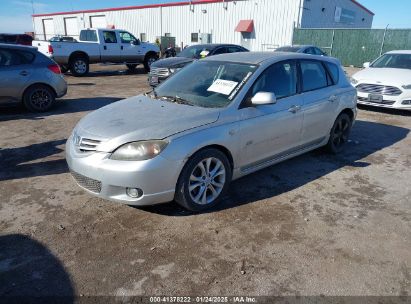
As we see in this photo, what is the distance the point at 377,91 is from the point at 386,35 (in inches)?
659

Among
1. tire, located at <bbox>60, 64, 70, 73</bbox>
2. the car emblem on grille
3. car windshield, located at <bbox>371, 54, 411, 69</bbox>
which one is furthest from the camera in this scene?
tire, located at <bbox>60, 64, 70, 73</bbox>

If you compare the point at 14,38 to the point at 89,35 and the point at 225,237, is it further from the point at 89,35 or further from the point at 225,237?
the point at 225,237

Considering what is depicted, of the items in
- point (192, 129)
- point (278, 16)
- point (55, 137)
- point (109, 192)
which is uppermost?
point (278, 16)

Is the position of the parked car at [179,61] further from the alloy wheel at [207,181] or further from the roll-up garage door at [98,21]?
the roll-up garage door at [98,21]

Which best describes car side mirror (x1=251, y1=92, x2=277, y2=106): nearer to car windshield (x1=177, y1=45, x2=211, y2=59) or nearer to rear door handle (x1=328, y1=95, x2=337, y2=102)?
rear door handle (x1=328, y1=95, x2=337, y2=102)

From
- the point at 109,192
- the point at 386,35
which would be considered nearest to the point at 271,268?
the point at 109,192

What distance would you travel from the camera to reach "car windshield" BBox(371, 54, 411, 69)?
945 cm

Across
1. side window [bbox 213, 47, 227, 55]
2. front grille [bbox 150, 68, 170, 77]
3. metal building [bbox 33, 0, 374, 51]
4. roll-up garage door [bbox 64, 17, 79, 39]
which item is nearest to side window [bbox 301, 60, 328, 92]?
front grille [bbox 150, 68, 170, 77]

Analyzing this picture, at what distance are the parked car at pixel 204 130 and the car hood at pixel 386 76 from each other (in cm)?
425

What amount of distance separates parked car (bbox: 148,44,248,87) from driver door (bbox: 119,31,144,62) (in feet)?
16.2

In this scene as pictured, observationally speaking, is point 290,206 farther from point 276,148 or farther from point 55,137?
point 55,137

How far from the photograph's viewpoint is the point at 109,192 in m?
3.33

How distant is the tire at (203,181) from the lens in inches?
136

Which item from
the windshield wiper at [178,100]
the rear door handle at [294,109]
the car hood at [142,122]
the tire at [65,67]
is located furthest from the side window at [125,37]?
the rear door handle at [294,109]
